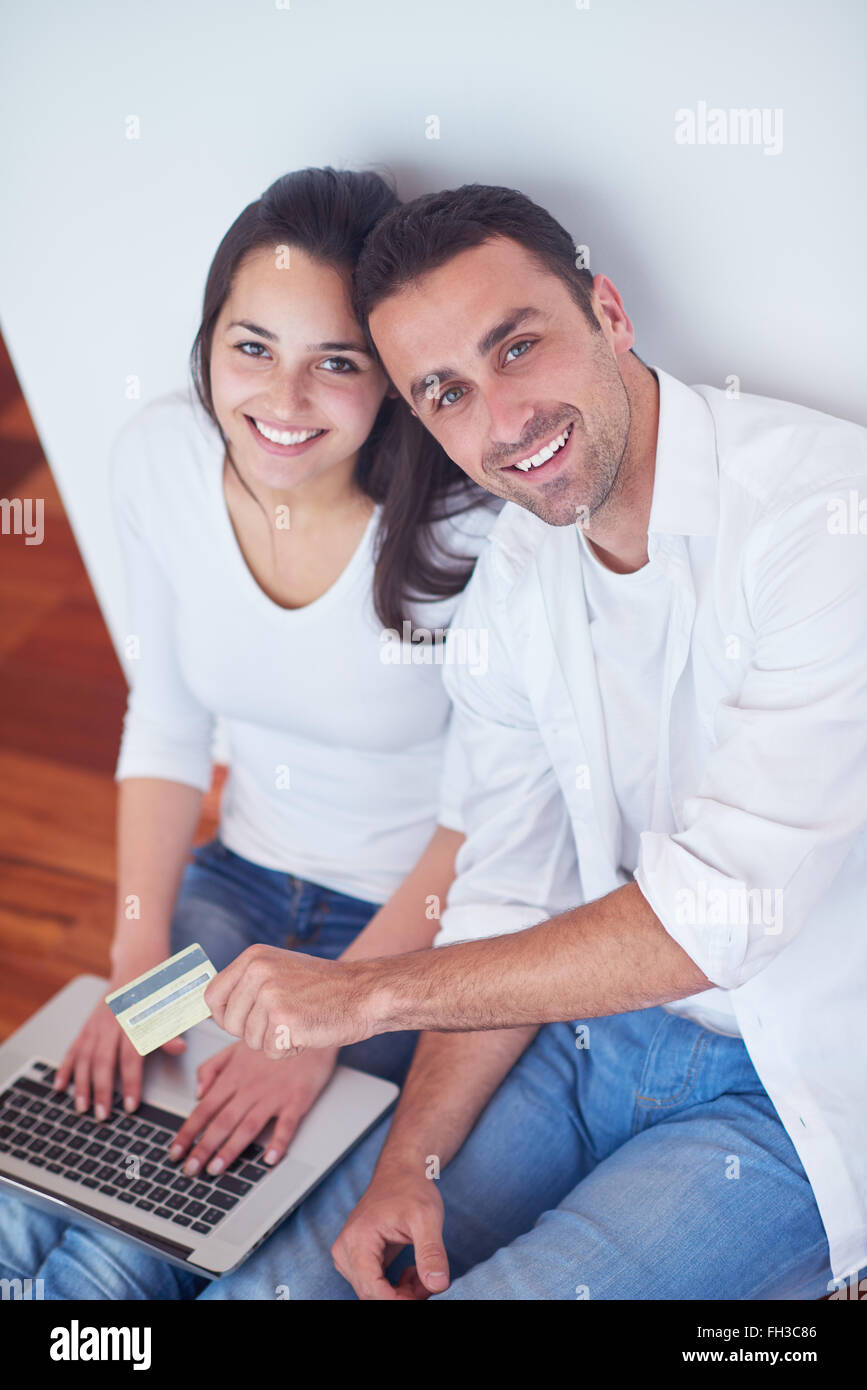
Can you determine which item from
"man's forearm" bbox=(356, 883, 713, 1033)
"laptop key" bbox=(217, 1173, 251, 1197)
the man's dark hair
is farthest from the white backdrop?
"laptop key" bbox=(217, 1173, 251, 1197)

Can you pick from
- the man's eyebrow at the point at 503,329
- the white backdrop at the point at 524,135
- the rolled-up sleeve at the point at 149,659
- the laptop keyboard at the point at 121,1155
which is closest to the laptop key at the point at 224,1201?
the laptop keyboard at the point at 121,1155

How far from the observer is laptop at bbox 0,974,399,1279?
125cm

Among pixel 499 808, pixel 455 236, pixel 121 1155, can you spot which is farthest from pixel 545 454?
pixel 121 1155

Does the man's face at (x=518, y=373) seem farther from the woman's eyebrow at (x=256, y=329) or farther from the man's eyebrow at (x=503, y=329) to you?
the woman's eyebrow at (x=256, y=329)

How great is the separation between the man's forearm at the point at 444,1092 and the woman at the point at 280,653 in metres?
0.11

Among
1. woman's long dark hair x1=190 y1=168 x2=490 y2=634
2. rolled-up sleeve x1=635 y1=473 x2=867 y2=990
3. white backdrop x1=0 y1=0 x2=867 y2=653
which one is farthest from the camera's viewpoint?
woman's long dark hair x1=190 y1=168 x2=490 y2=634

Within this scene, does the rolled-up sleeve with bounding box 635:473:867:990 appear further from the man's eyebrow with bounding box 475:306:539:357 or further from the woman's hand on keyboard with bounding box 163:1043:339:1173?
the woman's hand on keyboard with bounding box 163:1043:339:1173

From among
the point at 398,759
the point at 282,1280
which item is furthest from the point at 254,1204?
the point at 398,759

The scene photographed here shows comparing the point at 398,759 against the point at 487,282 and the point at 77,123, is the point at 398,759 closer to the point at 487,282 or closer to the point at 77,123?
the point at 487,282

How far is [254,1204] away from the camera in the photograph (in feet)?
4.19

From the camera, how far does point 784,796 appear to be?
1036 mm

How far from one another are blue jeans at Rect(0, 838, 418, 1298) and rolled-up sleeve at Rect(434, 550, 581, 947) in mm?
190

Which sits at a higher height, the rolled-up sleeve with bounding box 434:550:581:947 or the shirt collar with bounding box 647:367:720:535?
the shirt collar with bounding box 647:367:720:535

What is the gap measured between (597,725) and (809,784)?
31 centimetres
